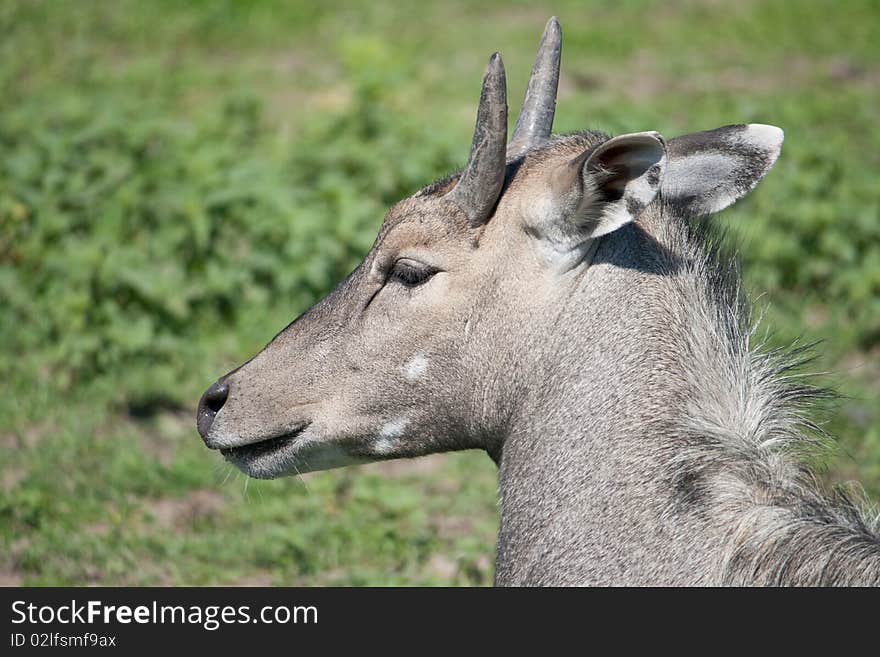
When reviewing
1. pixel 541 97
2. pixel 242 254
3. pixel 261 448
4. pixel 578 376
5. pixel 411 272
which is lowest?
pixel 261 448

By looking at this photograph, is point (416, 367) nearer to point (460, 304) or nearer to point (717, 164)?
point (460, 304)

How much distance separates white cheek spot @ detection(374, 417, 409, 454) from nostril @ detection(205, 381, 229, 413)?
0.55 metres

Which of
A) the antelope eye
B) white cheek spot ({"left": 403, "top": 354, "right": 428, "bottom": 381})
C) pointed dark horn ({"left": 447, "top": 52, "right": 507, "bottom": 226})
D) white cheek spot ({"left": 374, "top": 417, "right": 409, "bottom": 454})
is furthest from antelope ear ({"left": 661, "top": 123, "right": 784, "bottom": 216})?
white cheek spot ({"left": 374, "top": 417, "right": 409, "bottom": 454})

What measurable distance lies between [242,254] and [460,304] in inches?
170

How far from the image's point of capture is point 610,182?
3.35m

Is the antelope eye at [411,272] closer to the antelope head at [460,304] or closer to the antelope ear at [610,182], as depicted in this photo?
the antelope head at [460,304]

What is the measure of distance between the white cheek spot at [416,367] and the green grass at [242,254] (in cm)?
168

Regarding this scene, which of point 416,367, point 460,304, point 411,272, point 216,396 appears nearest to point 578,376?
point 460,304

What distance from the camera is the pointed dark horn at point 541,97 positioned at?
4102 mm

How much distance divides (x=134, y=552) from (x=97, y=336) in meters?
1.99

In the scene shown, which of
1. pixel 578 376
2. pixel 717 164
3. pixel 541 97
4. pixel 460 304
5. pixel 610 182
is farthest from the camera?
pixel 541 97

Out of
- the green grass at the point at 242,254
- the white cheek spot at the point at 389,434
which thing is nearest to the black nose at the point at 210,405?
the white cheek spot at the point at 389,434

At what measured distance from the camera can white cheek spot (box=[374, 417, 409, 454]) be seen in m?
3.80
